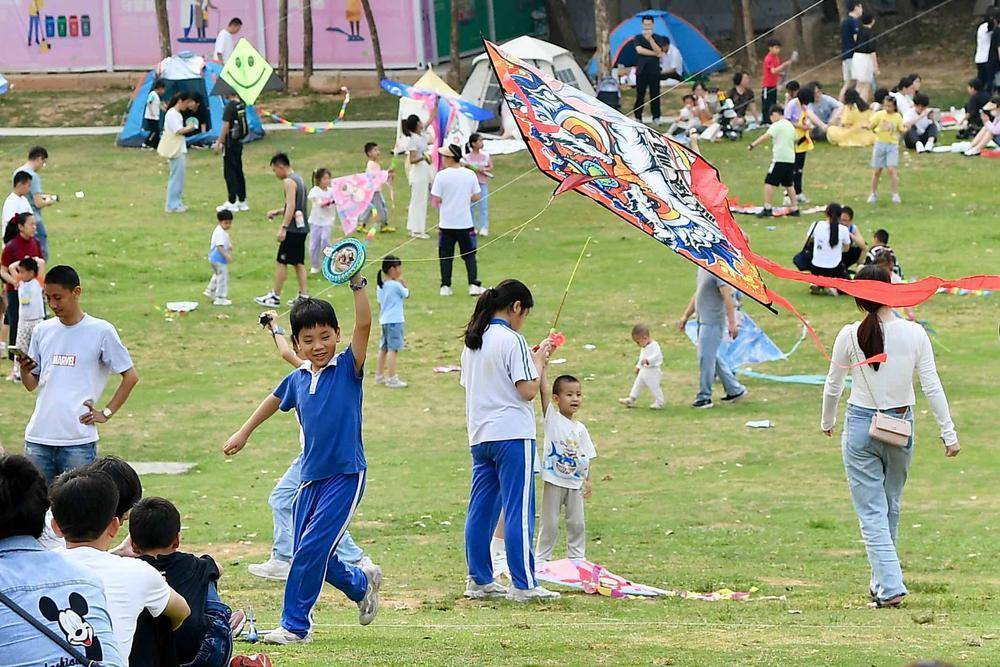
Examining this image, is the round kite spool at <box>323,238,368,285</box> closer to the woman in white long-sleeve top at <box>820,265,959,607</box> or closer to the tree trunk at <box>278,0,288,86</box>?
the woman in white long-sleeve top at <box>820,265,959,607</box>

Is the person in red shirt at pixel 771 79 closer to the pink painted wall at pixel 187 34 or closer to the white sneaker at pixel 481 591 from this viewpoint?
the pink painted wall at pixel 187 34

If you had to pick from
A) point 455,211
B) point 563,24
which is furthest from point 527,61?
point 455,211

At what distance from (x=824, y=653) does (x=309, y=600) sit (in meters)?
2.32

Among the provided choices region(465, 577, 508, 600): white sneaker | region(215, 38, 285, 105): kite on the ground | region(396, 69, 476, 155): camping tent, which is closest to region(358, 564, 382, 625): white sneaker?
region(465, 577, 508, 600): white sneaker

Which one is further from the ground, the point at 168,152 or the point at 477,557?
the point at 168,152

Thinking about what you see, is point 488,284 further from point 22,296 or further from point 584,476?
point 584,476

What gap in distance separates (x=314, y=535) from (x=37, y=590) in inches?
124

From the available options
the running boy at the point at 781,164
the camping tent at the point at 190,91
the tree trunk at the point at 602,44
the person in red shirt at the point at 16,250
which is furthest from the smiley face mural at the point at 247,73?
the tree trunk at the point at 602,44

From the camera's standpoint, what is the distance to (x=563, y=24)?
127ft

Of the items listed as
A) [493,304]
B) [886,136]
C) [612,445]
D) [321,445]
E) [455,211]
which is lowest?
[612,445]

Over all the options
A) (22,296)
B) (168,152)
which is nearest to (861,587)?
(22,296)

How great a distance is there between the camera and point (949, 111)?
97.3 feet

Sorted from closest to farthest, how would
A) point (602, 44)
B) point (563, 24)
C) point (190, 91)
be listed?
point (190, 91), point (602, 44), point (563, 24)

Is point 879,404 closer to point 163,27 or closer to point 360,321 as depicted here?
point 360,321
